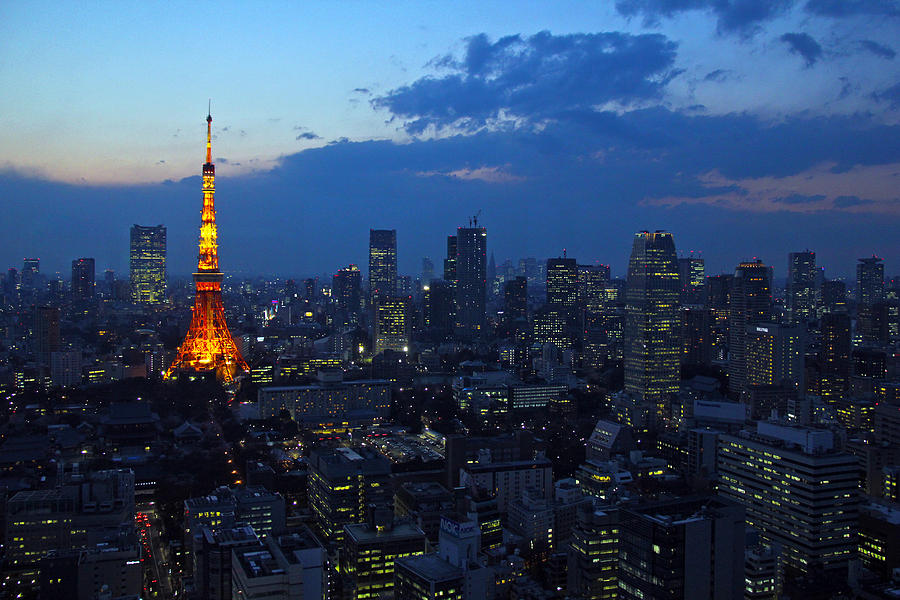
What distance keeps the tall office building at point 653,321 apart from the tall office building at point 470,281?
1976cm

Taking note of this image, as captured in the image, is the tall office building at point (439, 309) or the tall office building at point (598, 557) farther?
the tall office building at point (439, 309)

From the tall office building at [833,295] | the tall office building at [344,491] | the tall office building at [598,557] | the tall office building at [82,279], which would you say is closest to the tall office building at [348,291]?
the tall office building at [82,279]

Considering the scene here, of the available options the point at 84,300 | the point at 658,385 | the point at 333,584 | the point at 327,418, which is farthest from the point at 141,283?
the point at 333,584

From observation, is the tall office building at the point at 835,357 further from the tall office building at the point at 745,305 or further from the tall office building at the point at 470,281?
the tall office building at the point at 470,281

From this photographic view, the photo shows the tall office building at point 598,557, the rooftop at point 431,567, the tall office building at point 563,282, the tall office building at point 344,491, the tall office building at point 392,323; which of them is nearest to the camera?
the rooftop at point 431,567

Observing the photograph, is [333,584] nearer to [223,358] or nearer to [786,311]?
[223,358]

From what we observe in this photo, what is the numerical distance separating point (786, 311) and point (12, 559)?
1700 inches

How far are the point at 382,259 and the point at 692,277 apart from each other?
21317 mm

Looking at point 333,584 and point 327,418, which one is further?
point 327,418

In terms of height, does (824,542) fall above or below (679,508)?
below

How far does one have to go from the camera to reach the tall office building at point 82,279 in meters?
52.3

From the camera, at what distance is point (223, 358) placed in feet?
93.6

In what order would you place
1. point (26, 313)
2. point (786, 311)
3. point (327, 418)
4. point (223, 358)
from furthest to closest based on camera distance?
1. point (786, 311)
2. point (26, 313)
3. point (223, 358)
4. point (327, 418)

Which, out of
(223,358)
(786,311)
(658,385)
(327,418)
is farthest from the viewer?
(786,311)
